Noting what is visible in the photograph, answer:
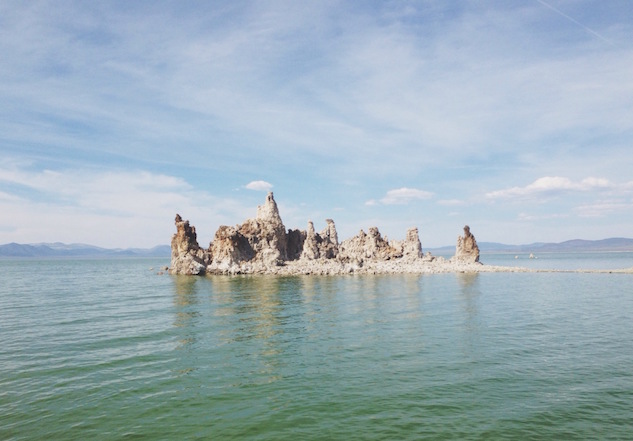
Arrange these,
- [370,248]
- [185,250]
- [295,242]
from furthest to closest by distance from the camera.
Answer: [295,242] → [370,248] → [185,250]

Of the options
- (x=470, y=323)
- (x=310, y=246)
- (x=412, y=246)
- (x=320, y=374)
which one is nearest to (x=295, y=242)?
(x=310, y=246)

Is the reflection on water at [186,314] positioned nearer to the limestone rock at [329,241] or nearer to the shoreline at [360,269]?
the shoreline at [360,269]

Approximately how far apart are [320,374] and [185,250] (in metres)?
98.8

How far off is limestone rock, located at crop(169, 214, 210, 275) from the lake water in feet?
218

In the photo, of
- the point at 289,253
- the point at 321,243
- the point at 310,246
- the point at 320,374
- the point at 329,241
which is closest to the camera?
the point at 320,374

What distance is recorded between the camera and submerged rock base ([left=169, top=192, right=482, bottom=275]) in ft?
347

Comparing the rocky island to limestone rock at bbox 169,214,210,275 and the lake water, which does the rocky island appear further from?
the lake water

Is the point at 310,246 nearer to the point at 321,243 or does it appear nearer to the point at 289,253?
the point at 321,243

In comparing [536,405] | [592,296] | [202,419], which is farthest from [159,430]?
[592,296]

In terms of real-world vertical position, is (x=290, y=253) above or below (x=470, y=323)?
above

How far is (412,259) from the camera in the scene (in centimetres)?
11806

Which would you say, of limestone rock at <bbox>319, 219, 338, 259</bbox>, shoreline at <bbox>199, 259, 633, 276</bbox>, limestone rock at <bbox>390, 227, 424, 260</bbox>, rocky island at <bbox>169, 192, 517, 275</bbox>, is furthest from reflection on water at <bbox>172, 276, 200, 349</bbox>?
limestone rock at <bbox>390, 227, 424, 260</bbox>

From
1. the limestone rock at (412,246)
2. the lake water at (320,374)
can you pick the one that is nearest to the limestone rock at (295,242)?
the limestone rock at (412,246)

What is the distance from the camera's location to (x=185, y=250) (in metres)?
112
